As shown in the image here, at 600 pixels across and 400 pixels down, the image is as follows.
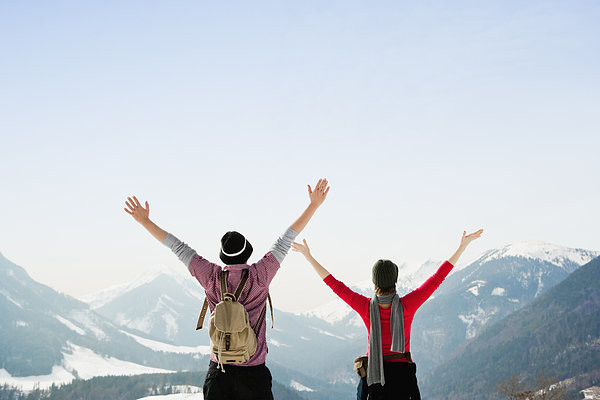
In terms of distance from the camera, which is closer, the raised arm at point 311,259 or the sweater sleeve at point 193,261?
the sweater sleeve at point 193,261

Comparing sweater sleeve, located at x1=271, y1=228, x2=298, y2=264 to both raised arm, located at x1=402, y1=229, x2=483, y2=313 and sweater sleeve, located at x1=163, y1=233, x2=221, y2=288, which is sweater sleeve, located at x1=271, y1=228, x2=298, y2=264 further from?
raised arm, located at x1=402, y1=229, x2=483, y2=313

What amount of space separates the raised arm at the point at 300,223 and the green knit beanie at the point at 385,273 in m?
0.82

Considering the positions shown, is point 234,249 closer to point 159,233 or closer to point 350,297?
point 159,233

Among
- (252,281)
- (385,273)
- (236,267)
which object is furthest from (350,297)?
(236,267)

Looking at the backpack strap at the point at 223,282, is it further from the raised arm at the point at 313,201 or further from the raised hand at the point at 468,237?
the raised hand at the point at 468,237

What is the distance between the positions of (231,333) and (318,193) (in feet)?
5.52

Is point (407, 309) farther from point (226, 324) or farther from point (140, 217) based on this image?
point (140, 217)

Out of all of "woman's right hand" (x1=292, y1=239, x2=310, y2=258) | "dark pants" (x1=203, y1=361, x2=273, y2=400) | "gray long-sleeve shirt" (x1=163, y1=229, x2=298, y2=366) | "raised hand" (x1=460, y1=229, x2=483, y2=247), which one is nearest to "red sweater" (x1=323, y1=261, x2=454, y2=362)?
"woman's right hand" (x1=292, y1=239, x2=310, y2=258)

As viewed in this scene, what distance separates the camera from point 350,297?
5891 millimetres

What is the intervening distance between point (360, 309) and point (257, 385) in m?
1.38

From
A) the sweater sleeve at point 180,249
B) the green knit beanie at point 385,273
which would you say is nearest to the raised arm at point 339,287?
the green knit beanie at point 385,273

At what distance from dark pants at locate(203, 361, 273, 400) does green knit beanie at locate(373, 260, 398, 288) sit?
4.58ft

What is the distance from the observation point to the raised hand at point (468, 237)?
6.59 m

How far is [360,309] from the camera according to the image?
5.80 meters
